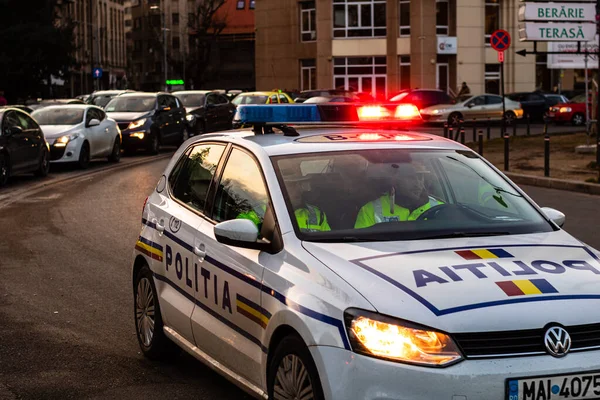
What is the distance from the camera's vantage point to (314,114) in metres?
7.44

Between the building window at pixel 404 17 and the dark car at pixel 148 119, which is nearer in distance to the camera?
the dark car at pixel 148 119

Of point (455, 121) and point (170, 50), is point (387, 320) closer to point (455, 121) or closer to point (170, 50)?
point (455, 121)

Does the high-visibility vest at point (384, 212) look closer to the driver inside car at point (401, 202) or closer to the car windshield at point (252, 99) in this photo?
the driver inside car at point (401, 202)

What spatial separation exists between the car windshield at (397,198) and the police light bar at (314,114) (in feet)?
2.84

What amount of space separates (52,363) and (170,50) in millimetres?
123943

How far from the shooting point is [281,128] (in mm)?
6465

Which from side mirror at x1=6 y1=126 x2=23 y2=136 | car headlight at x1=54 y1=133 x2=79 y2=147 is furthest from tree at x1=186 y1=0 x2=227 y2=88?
side mirror at x1=6 y1=126 x2=23 y2=136

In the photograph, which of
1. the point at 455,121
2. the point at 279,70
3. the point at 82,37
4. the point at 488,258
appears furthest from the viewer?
the point at 82,37

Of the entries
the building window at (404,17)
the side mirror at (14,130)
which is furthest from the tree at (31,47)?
the side mirror at (14,130)

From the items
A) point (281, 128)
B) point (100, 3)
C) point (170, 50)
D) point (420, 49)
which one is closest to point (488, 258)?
point (281, 128)

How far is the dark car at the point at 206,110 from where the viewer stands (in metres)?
35.5

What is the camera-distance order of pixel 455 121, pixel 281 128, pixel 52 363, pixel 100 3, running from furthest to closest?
pixel 100 3 < pixel 455 121 < pixel 52 363 < pixel 281 128

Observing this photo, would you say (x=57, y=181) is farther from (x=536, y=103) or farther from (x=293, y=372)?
(x=536, y=103)

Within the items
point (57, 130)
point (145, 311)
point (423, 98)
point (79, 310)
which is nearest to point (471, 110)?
point (423, 98)
